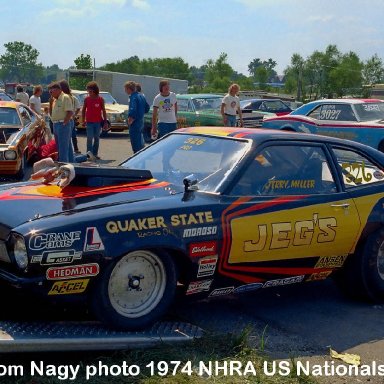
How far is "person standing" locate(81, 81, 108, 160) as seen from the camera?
12625 mm

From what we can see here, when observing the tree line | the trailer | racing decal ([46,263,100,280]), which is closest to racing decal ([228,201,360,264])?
racing decal ([46,263,100,280])

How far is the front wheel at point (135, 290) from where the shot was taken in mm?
4078

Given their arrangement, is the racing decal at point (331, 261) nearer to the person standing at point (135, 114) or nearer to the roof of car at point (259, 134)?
the roof of car at point (259, 134)

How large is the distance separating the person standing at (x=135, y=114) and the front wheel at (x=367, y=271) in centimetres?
725

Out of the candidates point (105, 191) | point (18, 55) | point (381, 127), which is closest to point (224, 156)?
point (105, 191)

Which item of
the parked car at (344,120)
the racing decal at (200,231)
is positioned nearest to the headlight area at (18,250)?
the racing decal at (200,231)

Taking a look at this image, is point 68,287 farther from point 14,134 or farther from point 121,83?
point 121,83

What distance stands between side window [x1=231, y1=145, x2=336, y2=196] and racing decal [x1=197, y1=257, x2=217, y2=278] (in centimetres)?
57

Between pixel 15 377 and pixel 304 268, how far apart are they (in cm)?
233

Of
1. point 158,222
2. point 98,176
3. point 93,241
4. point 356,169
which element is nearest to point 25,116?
point 98,176

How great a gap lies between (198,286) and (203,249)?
281mm

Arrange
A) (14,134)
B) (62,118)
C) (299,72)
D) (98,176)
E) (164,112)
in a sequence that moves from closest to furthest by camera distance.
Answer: (98,176)
(62,118)
(14,134)
(164,112)
(299,72)

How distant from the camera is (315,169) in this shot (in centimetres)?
528

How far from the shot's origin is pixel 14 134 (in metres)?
11.1
